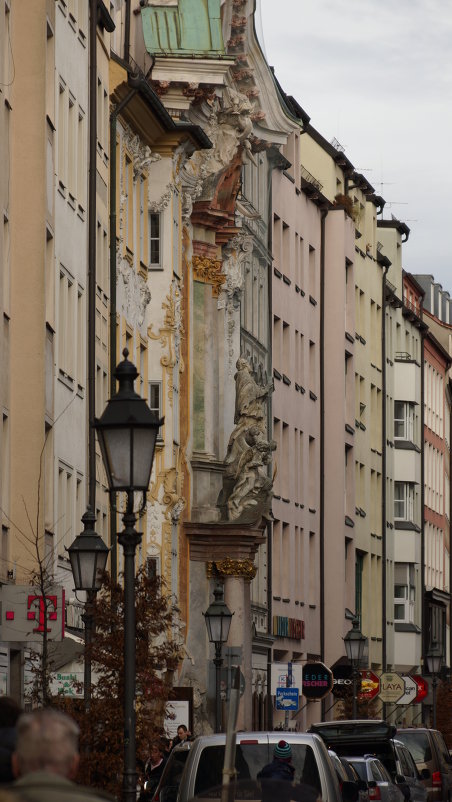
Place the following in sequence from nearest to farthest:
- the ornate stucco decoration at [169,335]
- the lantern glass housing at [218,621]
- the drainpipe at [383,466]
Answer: the lantern glass housing at [218,621] < the ornate stucco decoration at [169,335] < the drainpipe at [383,466]

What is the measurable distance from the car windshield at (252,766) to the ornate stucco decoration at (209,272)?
3287 cm

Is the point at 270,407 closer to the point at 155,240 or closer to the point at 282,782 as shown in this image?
the point at 155,240

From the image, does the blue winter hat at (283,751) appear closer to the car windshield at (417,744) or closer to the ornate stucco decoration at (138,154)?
the car windshield at (417,744)

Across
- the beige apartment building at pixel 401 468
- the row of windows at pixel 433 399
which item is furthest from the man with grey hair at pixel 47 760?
the row of windows at pixel 433 399

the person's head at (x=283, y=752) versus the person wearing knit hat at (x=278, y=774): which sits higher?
the person's head at (x=283, y=752)

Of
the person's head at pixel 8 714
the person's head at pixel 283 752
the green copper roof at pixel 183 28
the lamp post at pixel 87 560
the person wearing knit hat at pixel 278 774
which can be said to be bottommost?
the person wearing knit hat at pixel 278 774

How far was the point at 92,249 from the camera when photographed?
36.6 meters

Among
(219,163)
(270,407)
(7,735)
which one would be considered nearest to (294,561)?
(270,407)

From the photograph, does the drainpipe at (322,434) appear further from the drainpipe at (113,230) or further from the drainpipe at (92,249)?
the drainpipe at (92,249)

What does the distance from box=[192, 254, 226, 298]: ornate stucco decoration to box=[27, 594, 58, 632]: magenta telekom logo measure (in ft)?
86.2

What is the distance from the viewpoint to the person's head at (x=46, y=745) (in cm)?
726

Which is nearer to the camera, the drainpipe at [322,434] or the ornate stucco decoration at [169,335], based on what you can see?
the ornate stucco decoration at [169,335]

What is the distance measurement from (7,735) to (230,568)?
135 ft

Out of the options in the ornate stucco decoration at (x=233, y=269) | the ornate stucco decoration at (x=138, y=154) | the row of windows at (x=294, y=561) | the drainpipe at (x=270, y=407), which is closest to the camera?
the ornate stucco decoration at (x=138, y=154)
